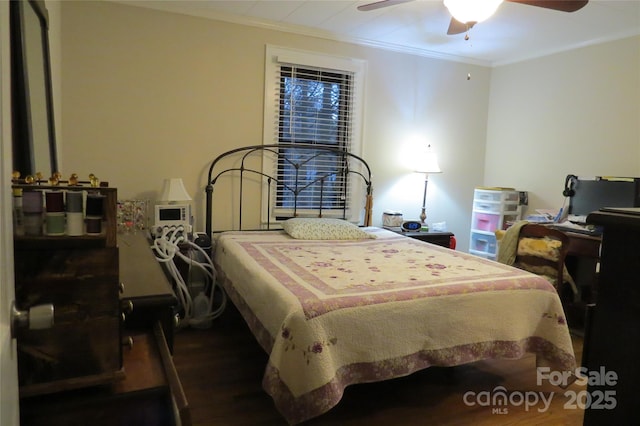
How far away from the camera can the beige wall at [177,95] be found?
3.13 metres

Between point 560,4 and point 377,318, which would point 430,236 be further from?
point 377,318

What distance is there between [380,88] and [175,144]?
201 centimetres

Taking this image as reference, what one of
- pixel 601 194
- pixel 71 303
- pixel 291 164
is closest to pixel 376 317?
pixel 71 303

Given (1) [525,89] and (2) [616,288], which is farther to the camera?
(1) [525,89]

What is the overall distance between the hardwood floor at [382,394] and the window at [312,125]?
4.90 feet

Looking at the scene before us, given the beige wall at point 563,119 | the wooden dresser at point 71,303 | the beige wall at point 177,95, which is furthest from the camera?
the beige wall at point 563,119

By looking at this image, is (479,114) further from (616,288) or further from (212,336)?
(616,288)

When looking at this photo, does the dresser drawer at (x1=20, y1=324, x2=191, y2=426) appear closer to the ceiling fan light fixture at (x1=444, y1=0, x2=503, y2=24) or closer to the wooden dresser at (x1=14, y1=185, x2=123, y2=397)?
the wooden dresser at (x1=14, y1=185, x2=123, y2=397)

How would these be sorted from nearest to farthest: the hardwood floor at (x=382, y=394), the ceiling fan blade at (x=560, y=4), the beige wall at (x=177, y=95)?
the hardwood floor at (x=382, y=394), the ceiling fan blade at (x=560, y=4), the beige wall at (x=177, y=95)

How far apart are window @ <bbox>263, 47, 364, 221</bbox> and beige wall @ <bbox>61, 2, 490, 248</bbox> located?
0.11 meters

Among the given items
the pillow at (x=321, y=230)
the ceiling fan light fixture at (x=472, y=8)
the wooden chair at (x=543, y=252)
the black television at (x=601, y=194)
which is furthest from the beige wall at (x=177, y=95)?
the ceiling fan light fixture at (x=472, y=8)

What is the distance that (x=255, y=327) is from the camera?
7.04 feet

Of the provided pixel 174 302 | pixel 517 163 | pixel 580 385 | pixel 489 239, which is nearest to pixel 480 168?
pixel 517 163

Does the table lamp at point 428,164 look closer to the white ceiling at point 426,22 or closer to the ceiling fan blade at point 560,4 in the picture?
the white ceiling at point 426,22
